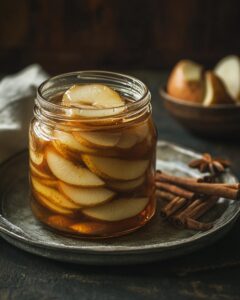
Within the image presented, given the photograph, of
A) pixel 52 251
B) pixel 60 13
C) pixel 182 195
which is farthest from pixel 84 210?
pixel 60 13

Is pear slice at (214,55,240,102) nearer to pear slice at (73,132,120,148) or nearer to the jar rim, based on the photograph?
the jar rim

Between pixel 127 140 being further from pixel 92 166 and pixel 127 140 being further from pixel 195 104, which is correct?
pixel 195 104

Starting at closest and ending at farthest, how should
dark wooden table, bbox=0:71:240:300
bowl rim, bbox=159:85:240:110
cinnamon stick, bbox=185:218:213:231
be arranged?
dark wooden table, bbox=0:71:240:300 → cinnamon stick, bbox=185:218:213:231 → bowl rim, bbox=159:85:240:110

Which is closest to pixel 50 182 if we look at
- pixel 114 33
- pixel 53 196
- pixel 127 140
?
pixel 53 196

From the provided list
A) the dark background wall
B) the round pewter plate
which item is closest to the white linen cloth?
the round pewter plate

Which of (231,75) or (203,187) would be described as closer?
(203,187)

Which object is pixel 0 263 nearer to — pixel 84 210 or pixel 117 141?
pixel 84 210
